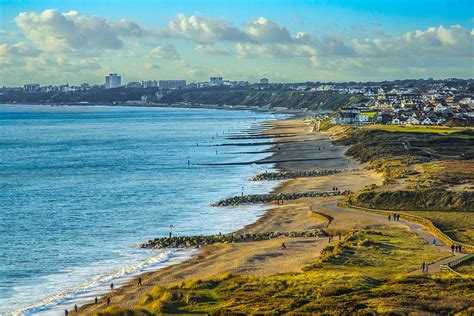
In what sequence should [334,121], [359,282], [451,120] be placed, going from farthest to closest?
[334,121], [451,120], [359,282]

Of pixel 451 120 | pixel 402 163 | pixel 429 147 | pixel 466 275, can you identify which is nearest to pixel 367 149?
pixel 429 147

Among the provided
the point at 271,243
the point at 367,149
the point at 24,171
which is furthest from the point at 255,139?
the point at 271,243

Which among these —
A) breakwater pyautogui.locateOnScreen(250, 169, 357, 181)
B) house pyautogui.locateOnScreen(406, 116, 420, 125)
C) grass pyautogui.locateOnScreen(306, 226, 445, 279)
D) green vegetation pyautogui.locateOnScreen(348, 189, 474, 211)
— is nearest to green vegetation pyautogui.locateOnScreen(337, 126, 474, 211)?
green vegetation pyautogui.locateOnScreen(348, 189, 474, 211)

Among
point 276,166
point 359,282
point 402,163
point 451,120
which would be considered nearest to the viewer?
point 359,282

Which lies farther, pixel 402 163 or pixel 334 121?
pixel 334 121

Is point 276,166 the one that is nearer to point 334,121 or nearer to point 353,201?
point 353,201

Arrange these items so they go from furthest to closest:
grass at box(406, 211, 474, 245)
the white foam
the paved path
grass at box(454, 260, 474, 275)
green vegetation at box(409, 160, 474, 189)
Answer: green vegetation at box(409, 160, 474, 189) < grass at box(406, 211, 474, 245) < the paved path < grass at box(454, 260, 474, 275) < the white foam

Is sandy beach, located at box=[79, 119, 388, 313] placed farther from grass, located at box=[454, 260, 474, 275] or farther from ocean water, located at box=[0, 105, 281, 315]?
grass, located at box=[454, 260, 474, 275]
